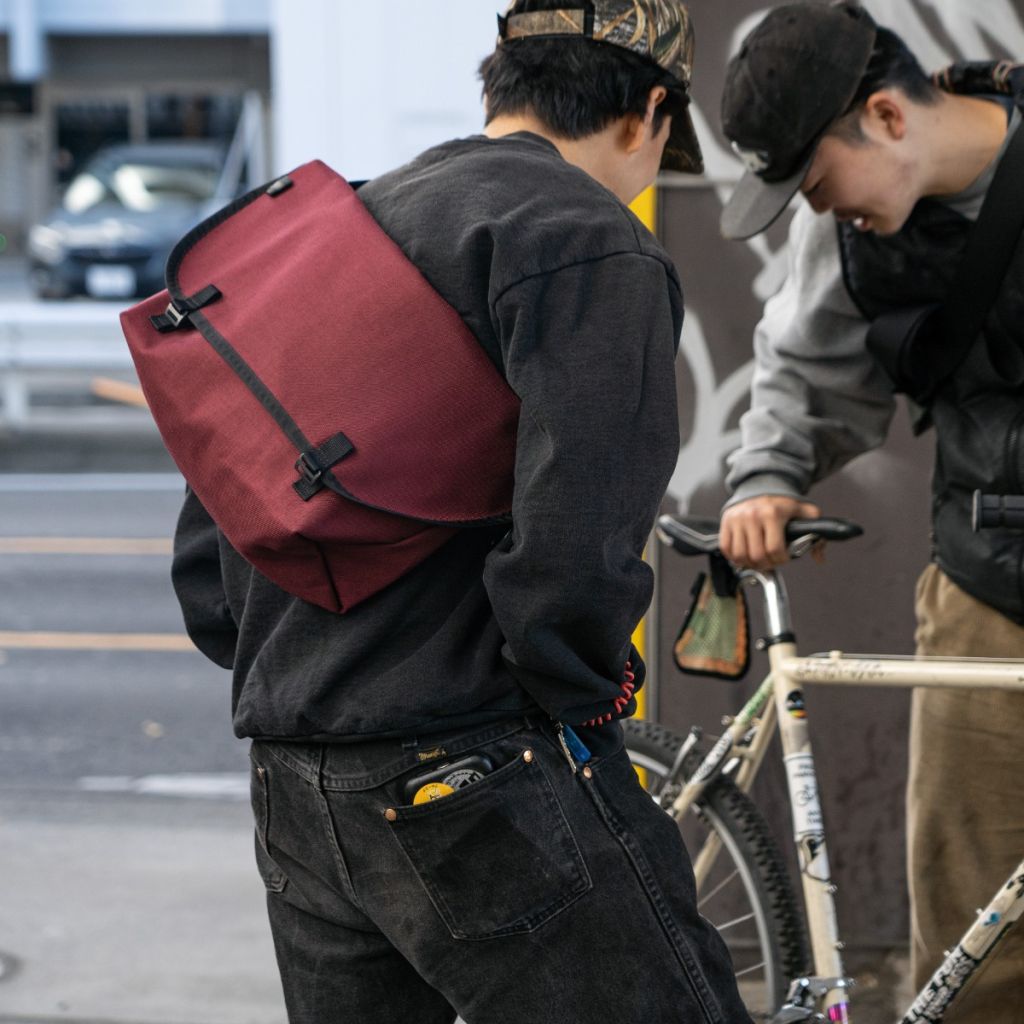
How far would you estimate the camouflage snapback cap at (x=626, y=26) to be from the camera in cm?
191

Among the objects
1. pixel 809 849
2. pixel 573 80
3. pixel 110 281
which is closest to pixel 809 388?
pixel 809 849

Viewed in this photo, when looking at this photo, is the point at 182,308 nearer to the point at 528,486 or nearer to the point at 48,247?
the point at 528,486

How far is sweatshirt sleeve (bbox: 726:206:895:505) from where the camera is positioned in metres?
2.98

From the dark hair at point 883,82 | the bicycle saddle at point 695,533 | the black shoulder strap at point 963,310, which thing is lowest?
the bicycle saddle at point 695,533

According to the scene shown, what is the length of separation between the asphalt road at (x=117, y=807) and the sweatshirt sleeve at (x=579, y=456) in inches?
85.0

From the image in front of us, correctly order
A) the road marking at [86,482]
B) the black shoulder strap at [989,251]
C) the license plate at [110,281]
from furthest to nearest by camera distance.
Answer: the license plate at [110,281], the road marking at [86,482], the black shoulder strap at [989,251]

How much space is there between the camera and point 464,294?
1.80 metres

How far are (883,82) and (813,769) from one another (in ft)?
3.77

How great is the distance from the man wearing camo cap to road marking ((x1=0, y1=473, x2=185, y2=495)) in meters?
8.97

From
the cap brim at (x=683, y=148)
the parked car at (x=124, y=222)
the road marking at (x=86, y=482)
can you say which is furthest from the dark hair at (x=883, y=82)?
the parked car at (x=124, y=222)

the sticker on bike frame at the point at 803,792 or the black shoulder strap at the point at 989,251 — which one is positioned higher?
the black shoulder strap at the point at 989,251

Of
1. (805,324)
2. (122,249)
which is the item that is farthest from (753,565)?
(122,249)

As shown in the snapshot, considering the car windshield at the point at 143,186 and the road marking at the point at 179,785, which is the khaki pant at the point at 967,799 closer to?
the road marking at the point at 179,785

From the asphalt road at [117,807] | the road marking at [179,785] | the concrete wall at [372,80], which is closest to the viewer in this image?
the asphalt road at [117,807]
